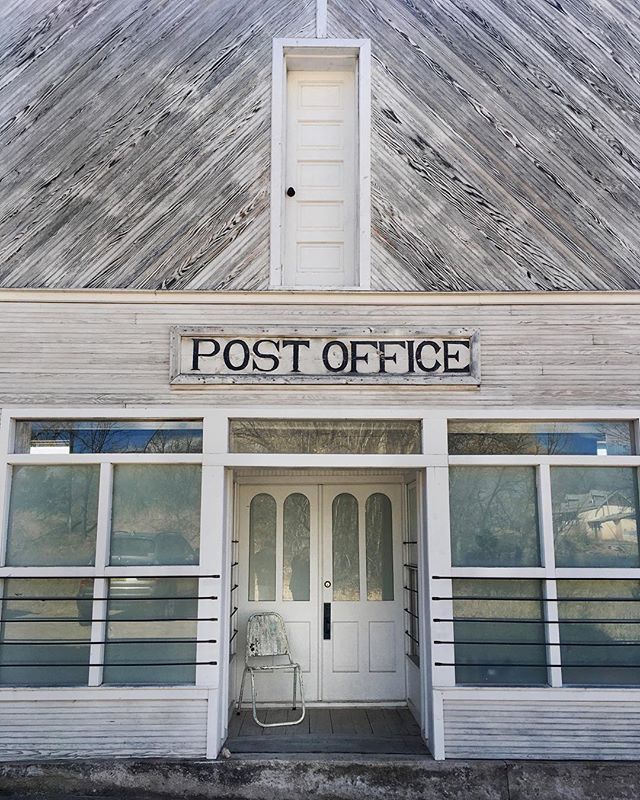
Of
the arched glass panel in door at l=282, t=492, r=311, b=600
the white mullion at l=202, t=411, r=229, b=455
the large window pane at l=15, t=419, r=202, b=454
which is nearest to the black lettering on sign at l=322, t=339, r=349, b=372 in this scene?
the white mullion at l=202, t=411, r=229, b=455

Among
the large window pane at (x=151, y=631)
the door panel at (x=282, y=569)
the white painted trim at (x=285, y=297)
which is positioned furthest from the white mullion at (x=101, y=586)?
the door panel at (x=282, y=569)

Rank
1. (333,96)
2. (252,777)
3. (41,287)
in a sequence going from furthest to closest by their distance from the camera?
(333,96)
(41,287)
(252,777)

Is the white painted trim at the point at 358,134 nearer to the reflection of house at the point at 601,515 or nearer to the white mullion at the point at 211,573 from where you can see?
the white mullion at the point at 211,573

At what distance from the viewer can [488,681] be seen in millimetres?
5070

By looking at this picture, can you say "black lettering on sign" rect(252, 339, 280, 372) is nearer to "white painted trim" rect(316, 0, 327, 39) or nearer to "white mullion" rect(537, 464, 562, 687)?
"white mullion" rect(537, 464, 562, 687)

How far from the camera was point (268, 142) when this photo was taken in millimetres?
5801

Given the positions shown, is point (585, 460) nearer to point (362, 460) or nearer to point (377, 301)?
point (362, 460)

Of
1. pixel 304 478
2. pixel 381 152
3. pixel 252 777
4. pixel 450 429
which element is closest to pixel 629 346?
pixel 450 429

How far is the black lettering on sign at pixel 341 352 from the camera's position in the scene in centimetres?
543

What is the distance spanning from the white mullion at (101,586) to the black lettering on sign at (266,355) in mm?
1487

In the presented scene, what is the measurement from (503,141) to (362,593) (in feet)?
14.9

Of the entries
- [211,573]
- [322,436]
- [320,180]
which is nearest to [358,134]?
[320,180]

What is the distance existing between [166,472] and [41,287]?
6.38ft

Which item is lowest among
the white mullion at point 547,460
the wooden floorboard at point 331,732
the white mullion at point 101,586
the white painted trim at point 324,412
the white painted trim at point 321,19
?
the wooden floorboard at point 331,732
